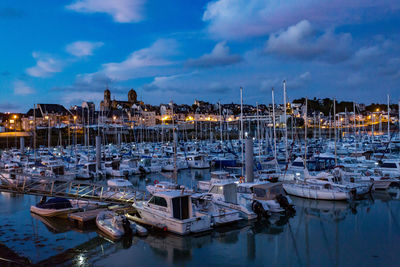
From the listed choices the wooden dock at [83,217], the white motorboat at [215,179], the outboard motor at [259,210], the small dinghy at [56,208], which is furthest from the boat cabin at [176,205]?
the white motorboat at [215,179]

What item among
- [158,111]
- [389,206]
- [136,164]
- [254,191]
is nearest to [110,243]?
[254,191]

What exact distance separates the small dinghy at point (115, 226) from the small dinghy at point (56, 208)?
2.97 metres

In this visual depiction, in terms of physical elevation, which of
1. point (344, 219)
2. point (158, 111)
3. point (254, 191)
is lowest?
point (344, 219)

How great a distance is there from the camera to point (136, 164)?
1607 inches

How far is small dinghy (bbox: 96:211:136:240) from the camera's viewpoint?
616 inches

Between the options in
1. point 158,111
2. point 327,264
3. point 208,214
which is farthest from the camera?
point 158,111

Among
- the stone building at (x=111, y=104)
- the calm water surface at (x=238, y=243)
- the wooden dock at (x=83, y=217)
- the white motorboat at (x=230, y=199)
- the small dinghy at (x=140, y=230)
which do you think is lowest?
the calm water surface at (x=238, y=243)

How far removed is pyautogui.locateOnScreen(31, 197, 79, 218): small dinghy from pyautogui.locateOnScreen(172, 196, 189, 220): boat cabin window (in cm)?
669

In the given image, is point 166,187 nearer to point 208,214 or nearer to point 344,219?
point 208,214

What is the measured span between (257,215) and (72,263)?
10218 millimetres

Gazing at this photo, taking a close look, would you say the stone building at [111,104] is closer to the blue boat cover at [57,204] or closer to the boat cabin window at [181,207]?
the blue boat cover at [57,204]

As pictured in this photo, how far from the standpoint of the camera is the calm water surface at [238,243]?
1314 cm

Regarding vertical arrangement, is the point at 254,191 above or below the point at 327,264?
above

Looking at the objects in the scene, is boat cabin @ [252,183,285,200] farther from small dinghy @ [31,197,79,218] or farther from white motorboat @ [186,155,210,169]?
white motorboat @ [186,155,210,169]
